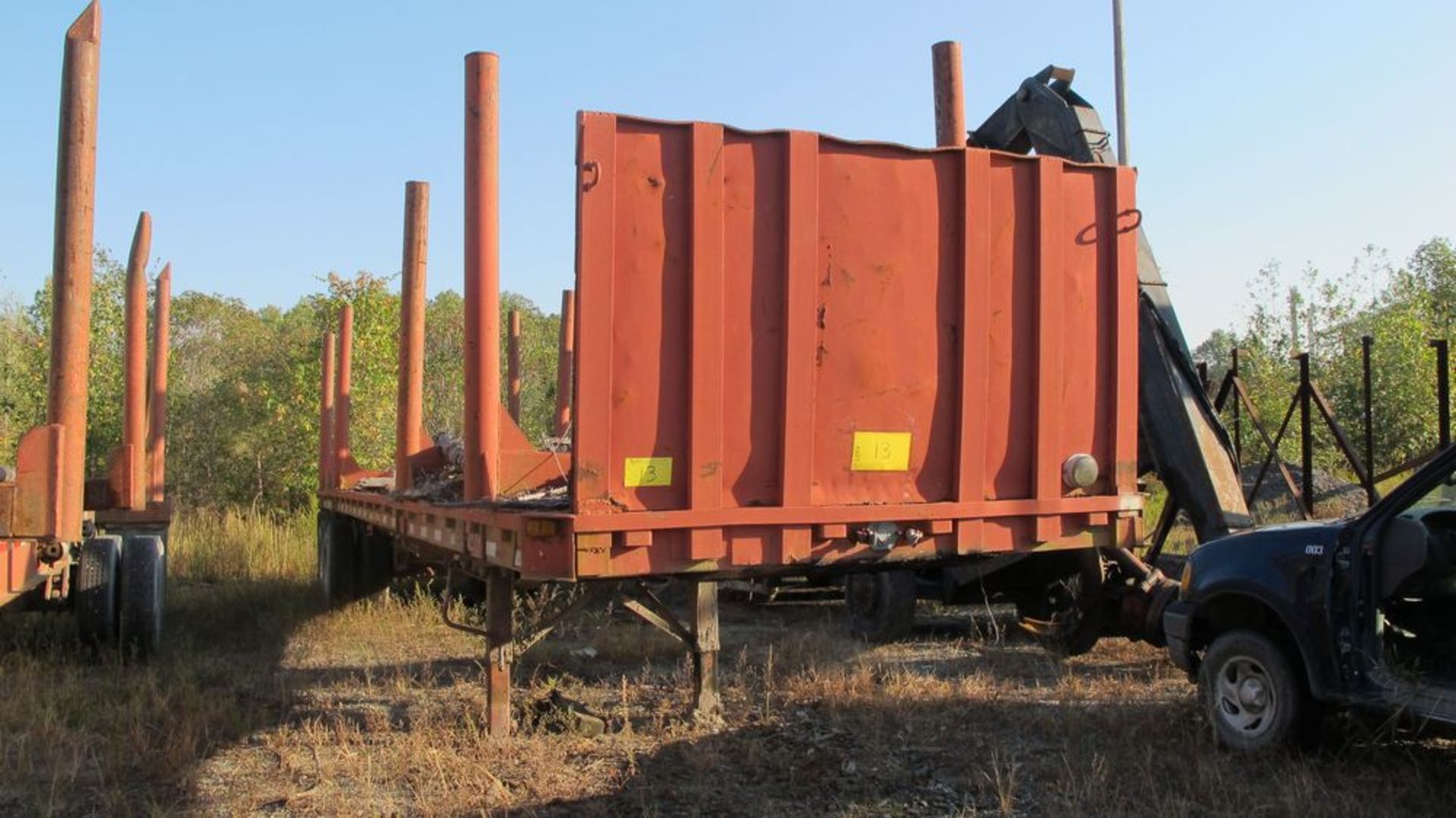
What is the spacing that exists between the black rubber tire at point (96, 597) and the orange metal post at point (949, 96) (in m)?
6.56

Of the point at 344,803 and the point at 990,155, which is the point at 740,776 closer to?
the point at 344,803

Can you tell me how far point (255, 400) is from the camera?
66.8 feet

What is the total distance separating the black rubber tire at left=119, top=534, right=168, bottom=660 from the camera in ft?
26.7

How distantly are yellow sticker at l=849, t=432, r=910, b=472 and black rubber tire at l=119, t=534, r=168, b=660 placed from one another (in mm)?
5518

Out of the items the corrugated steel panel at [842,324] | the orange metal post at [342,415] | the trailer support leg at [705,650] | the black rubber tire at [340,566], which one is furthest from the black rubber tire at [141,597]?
the corrugated steel panel at [842,324]

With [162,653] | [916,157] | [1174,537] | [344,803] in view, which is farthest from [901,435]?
[1174,537]

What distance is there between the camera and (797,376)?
538cm

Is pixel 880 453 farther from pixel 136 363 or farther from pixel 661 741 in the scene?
pixel 136 363

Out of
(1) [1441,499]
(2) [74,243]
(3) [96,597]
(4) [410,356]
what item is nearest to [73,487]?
(2) [74,243]

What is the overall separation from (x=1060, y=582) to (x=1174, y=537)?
8062mm

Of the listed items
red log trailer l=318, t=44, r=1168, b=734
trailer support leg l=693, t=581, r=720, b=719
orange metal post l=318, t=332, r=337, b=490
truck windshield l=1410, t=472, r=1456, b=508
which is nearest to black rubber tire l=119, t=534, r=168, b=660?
red log trailer l=318, t=44, r=1168, b=734

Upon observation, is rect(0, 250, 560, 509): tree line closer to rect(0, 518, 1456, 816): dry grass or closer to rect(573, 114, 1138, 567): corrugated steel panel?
rect(0, 518, 1456, 816): dry grass

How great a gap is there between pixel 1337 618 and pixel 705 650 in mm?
3004

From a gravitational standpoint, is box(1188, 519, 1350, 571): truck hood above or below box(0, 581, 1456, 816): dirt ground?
above
